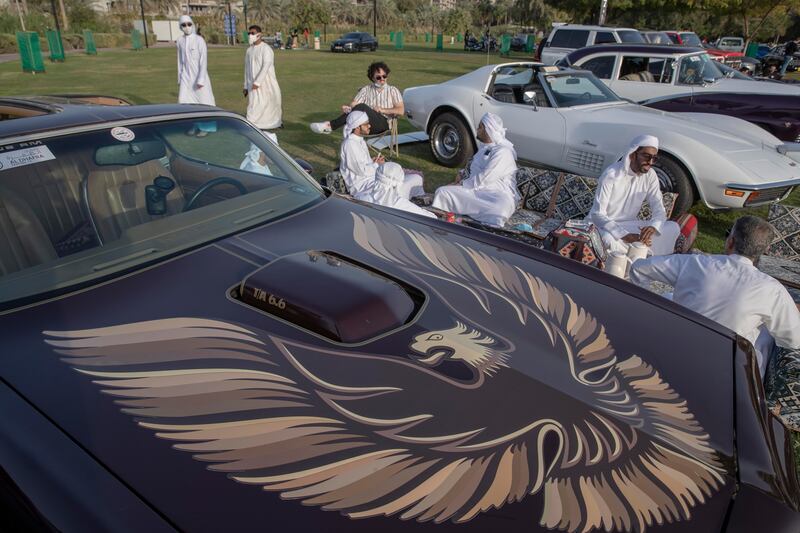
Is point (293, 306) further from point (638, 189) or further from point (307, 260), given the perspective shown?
point (638, 189)

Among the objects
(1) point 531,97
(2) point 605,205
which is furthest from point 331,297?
(1) point 531,97

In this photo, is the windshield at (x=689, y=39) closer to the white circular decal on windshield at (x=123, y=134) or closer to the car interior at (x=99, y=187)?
the car interior at (x=99, y=187)

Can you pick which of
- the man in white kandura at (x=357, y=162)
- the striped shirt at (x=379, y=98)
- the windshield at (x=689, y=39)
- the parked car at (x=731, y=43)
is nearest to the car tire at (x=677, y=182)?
the man in white kandura at (x=357, y=162)

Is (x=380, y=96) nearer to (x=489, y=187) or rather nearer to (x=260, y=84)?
(x=260, y=84)

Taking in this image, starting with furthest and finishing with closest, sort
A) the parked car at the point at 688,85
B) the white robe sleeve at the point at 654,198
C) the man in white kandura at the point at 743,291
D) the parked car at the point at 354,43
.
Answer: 1. the parked car at the point at 354,43
2. the parked car at the point at 688,85
3. the white robe sleeve at the point at 654,198
4. the man in white kandura at the point at 743,291

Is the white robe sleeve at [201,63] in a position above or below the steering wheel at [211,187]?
above

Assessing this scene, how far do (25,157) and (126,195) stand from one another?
38 cm

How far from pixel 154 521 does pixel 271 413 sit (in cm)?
38

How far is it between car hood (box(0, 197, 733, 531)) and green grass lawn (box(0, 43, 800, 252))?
4.35 metres

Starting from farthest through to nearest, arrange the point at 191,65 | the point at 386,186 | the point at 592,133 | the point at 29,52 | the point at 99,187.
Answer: the point at 29,52
the point at 191,65
the point at 592,133
the point at 386,186
the point at 99,187

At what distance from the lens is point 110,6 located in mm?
81688

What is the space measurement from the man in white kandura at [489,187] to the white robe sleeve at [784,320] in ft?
9.27

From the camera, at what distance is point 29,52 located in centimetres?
1864

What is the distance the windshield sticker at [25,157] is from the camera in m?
2.04
